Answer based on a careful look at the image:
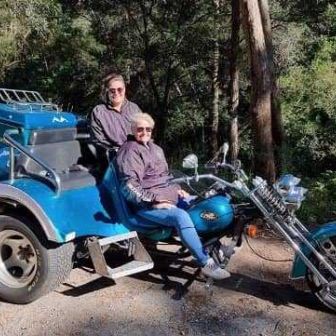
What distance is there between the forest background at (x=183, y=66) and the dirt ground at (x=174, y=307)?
12341mm

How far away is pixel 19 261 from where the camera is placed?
4598 mm

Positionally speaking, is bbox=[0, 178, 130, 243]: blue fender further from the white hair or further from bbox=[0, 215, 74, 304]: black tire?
the white hair

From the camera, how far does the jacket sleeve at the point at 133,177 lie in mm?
4309

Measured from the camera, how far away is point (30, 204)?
431 cm

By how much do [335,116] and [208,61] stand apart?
195 inches

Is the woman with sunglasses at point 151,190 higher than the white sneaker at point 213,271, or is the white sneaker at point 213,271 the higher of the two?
the woman with sunglasses at point 151,190

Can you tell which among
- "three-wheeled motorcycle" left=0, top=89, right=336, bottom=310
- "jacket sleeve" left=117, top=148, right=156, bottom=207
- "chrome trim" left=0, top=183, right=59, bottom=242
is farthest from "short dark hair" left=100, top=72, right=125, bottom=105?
"chrome trim" left=0, top=183, right=59, bottom=242

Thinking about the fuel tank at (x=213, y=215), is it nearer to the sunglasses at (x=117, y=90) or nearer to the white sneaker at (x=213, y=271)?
the white sneaker at (x=213, y=271)

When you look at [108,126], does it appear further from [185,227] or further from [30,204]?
[185,227]

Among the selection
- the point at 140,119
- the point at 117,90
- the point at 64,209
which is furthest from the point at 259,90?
the point at 64,209

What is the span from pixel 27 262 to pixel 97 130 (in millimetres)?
1316

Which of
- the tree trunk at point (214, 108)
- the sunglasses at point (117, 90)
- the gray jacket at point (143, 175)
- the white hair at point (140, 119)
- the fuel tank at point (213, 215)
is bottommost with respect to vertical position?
the tree trunk at point (214, 108)

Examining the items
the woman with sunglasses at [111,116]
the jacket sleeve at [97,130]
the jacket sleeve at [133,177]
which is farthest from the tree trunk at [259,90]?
the jacket sleeve at [133,177]

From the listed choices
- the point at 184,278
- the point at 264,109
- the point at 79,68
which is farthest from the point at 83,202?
the point at 79,68
